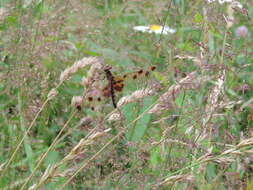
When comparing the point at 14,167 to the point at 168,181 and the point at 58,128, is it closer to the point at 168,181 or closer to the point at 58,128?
the point at 58,128

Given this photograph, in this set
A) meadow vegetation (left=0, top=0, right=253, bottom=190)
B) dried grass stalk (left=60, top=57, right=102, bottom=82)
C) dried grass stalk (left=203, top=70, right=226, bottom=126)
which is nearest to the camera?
dried grass stalk (left=60, top=57, right=102, bottom=82)

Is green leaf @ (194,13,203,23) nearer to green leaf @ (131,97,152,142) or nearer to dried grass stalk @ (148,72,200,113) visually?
green leaf @ (131,97,152,142)

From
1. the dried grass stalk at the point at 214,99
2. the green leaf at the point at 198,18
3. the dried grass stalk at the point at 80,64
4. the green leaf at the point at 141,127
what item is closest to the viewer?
the dried grass stalk at the point at 80,64

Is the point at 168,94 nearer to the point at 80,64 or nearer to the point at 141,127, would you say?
the point at 80,64

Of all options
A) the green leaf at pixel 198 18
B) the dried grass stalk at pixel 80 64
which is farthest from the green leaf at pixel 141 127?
the dried grass stalk at pixel 80 64

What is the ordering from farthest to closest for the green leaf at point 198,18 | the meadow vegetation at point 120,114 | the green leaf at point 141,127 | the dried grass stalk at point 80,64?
Answer: the green leaf at point 141,127, the green leaf at point 198,18, the meadow vegetation at point 120,114, the dried grass stalk at point 80,64

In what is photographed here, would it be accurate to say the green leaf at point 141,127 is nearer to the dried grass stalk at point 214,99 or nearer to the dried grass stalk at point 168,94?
the dried grass stalk at point 214,99

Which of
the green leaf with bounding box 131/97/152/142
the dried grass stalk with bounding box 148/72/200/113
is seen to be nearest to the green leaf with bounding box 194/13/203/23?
the green leaf with bounding box 131/97/152/142

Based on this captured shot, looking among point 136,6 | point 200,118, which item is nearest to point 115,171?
point 200,118

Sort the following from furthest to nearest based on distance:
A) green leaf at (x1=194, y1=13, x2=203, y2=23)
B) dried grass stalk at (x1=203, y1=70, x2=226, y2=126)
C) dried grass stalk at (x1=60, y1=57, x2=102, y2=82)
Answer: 1. green leaf at (x1=194, y1=13, x2=203, y2=23)
2. dried grass stalk at (x1=203, y1=70, x2=226, y2=126)
3. dried grass stalk at (x1=60, y1=57, x2=102, y2=82)
